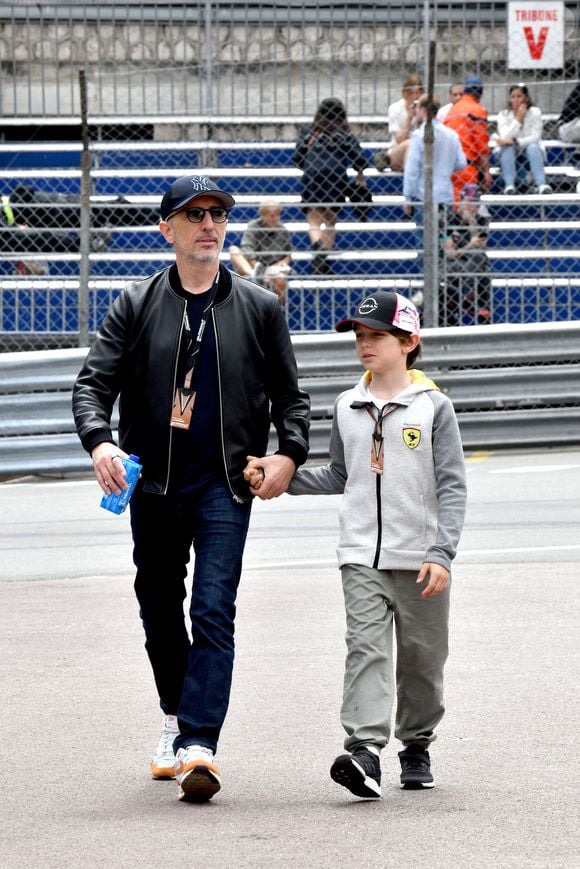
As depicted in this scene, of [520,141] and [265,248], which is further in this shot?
[520,141]

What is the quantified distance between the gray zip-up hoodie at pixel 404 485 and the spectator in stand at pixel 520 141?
12.7m

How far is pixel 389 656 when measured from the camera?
16.4ft

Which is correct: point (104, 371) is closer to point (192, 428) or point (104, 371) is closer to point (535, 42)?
point (192, 428)

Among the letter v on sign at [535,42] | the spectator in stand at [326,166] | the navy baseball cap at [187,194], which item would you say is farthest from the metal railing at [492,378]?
the navy baseball cap at [187,194]

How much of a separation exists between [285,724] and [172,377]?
56.5 inches

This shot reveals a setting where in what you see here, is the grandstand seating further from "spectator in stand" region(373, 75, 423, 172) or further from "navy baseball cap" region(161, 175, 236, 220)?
"navy baseball cap" region(161, 175, 236, 220)

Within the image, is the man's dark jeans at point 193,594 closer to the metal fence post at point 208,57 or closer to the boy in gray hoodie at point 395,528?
the boy in gray hoodie at point 395,528

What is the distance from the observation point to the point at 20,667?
6.87m

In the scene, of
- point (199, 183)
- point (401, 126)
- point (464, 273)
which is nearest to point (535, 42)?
point (401, 126)

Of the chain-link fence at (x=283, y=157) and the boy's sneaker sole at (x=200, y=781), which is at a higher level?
the chain-link fence at (x=283, y=157)

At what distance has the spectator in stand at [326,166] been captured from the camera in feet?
50.5

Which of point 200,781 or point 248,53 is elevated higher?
point 248,53

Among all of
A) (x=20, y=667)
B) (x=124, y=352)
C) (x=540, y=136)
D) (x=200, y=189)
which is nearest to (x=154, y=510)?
(x=124, y=352)

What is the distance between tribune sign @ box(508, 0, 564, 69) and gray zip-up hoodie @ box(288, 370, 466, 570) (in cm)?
1444
